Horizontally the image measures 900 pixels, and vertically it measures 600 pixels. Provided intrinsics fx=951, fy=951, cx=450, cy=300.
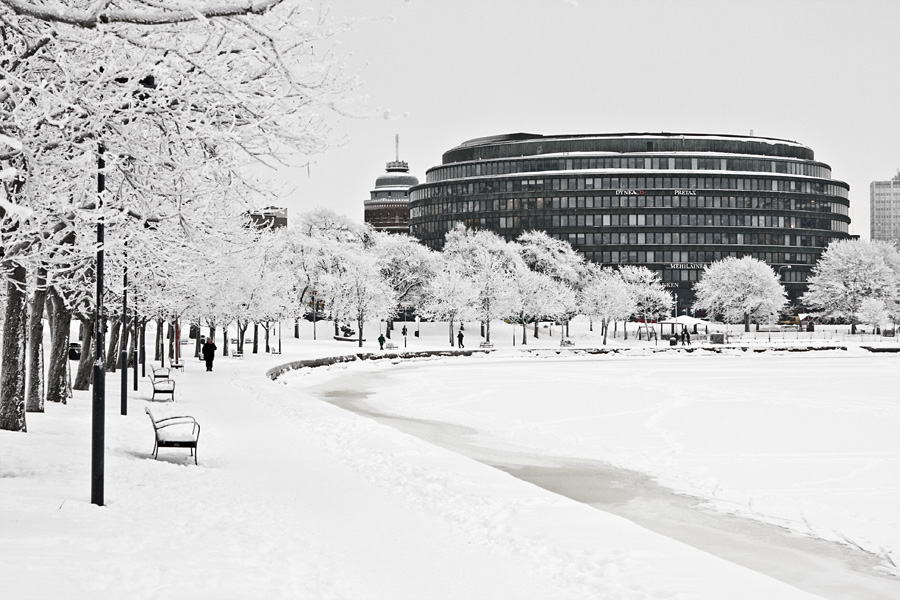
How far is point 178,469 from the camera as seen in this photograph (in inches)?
607

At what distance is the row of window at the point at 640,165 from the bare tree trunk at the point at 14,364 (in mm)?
139631

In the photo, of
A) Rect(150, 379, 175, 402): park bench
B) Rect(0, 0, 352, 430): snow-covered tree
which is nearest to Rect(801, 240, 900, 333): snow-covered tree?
Rect(150, 379, 175, 402): park bench

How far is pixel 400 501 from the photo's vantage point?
44.9 ft

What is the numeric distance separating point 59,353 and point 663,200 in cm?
13542

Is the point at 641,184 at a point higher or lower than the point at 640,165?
lower

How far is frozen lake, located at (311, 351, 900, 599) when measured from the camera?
43.2 feet

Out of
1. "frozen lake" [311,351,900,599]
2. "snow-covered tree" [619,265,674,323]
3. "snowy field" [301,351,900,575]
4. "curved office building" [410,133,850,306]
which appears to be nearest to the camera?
"frozen lake" [311,351,900,599]

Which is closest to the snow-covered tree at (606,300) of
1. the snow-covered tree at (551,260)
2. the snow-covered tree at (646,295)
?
the snow-covered tree at (646,295)

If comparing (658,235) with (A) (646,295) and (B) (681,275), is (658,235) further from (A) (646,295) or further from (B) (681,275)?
(A) (646,295)

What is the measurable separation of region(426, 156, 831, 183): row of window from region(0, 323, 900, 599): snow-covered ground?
12398 cm

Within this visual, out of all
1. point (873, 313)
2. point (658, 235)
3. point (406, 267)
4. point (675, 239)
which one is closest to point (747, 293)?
point (873, 313)

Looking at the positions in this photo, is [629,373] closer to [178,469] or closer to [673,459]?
[673,459]

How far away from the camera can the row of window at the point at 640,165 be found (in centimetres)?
15238

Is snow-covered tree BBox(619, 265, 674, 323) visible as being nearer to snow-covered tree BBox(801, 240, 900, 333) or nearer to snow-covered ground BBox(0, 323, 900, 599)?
snow-covered tree BBox(801, 240, 900, 333)
